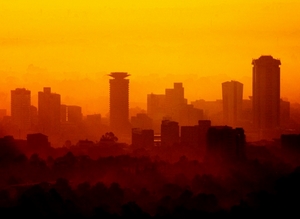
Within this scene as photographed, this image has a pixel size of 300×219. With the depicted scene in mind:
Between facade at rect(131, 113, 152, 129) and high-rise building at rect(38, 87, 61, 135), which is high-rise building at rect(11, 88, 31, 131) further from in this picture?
facade at rect(131, 113, 152, 129)

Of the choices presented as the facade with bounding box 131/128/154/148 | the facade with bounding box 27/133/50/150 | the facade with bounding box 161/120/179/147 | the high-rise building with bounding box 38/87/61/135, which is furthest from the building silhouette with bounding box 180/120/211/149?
the high-rise building with bounding box 38/87/61/135

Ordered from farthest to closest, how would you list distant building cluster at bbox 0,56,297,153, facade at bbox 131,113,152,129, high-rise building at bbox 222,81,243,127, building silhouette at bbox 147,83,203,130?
1. high-rise building at bbox 222,81,243,127
2. building silhouette at bbox 147,83,203,130
3. facade at bbox 131,113,152,129
4. distant building cluster at bbox 0,56,297,153

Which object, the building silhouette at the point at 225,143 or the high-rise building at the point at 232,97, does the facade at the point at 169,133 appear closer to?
the building silhouette at the point at 225,143

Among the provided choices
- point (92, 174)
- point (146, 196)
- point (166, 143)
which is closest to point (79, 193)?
point (146, 196)

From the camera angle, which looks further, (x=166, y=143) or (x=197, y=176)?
(x=166, y=143)

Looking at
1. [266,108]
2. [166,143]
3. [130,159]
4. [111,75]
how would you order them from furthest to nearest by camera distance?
[111,75], [266,108], [166,143], [130,159]

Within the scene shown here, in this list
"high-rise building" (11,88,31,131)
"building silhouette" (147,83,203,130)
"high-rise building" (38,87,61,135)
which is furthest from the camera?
"building silhouette" (147,83,203,130)

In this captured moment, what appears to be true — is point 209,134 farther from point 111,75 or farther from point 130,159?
point 111,75
